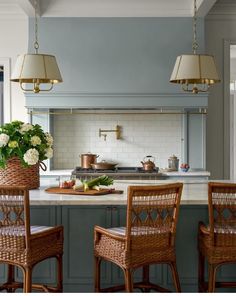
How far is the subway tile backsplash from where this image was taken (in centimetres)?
667

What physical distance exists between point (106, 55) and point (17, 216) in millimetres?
3527

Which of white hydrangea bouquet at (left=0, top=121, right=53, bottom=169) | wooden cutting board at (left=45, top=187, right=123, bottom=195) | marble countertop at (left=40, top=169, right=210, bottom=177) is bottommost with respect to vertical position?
wooden cutting board at (left=45, top=187, right=123, bottom=195)

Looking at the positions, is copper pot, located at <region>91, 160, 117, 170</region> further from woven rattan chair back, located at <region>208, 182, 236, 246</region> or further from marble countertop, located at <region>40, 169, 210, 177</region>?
woven rattan chair back, located at <region>208, 182, 236, 246</region>

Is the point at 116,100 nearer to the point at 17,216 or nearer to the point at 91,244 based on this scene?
the point at 91,244

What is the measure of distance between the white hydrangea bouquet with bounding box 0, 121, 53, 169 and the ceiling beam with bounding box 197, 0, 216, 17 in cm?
275

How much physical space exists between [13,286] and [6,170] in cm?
80

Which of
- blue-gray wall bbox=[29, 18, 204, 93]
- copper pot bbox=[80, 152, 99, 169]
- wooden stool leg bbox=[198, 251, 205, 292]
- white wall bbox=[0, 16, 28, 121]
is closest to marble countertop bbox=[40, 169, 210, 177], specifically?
copper pot bbox=[80, 152, 99, 169]

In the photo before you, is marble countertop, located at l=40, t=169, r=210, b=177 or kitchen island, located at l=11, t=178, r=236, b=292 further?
marble countertop, located at l=40, t=169, r=210, b=177

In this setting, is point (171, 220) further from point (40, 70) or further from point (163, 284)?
point (40, 70)

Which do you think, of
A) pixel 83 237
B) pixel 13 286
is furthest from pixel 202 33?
pixel 13 286

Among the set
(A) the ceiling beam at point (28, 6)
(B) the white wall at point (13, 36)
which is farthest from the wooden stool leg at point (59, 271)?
(B) the white wall at point (13, 36)

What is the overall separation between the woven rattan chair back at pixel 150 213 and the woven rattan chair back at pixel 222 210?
214mm

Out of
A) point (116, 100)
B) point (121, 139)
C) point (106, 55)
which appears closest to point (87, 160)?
point (121, 139)

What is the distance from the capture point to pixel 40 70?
3.84 metres
